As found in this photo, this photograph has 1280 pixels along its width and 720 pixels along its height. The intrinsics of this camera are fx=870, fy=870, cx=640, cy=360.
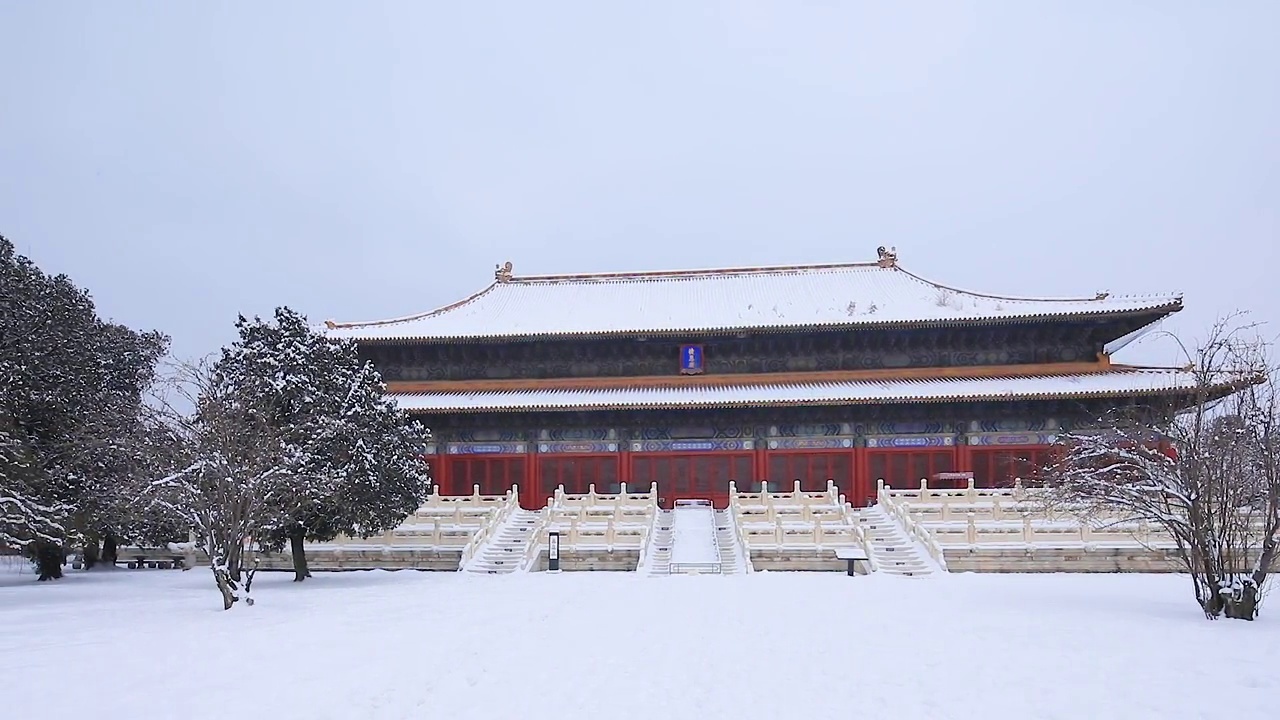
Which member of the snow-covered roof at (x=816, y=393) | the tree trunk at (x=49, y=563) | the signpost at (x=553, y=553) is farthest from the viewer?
the snow-covered roof at (x=816, y=393)

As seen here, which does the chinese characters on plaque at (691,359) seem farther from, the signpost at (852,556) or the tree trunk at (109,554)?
the tree trunk at (109,554)

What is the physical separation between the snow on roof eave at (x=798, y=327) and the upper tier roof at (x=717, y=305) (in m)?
0.04

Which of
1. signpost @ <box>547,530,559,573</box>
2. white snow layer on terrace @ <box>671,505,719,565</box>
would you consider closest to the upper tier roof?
white snow layer on terrace @ <box>671,505,719,565</box>

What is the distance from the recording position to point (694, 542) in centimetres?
2073

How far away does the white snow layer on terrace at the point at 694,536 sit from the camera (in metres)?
19.4

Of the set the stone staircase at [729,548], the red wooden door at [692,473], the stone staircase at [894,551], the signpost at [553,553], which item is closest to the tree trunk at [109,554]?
the signpost at [553,553]

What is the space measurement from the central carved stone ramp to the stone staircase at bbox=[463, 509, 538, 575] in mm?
3578

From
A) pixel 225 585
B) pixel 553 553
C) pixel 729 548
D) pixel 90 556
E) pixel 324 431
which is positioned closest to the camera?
A: pixel 225 585

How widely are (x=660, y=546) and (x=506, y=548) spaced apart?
3.74 m

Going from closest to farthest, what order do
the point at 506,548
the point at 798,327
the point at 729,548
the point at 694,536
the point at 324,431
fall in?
1. the point at 324,431
2. the point at 729,548
3. the point at 506,548
4. the point at 694,536
5. the point at 798,327

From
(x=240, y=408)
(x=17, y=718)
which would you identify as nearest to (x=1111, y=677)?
(x=17, y=718)

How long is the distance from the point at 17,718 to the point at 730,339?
25.2 metres

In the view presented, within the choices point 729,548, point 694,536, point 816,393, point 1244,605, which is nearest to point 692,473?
point 816,393

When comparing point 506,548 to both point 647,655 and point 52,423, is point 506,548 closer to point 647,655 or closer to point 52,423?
point 52,423
